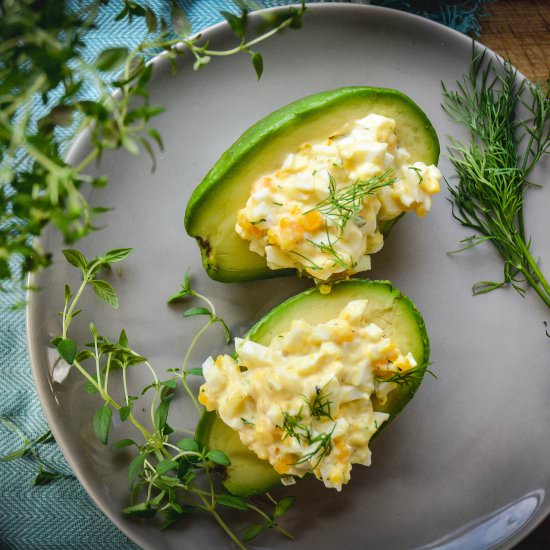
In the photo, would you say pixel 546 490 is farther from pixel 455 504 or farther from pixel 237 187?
pixel 237 187

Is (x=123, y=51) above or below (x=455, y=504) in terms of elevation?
above

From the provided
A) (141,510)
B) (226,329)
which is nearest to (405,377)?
(226,329)

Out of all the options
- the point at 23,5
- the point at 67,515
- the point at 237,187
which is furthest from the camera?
the point at 67,515

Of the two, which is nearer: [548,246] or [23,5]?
[23,5]

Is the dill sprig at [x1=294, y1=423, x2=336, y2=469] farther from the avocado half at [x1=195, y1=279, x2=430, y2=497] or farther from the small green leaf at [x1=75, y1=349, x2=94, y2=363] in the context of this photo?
the small green leaf at [x1=75, y1=349, x2=94, y2=363]

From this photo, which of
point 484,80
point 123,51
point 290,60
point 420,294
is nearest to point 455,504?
point 420,294

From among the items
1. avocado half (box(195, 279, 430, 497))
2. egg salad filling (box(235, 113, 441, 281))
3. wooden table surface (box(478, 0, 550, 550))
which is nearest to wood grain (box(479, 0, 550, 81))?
wooden table surface (box(478, 0, 550, 550))

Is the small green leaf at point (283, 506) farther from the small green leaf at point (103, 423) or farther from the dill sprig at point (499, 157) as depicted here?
the dill sprig at point (499, 157)
